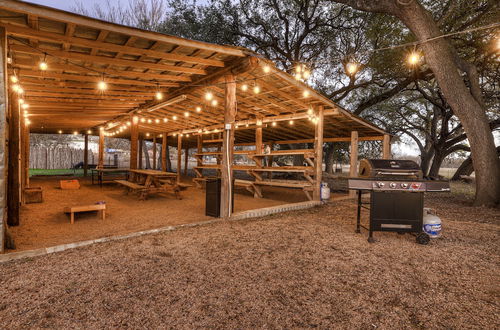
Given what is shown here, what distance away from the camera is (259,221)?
5.50 m

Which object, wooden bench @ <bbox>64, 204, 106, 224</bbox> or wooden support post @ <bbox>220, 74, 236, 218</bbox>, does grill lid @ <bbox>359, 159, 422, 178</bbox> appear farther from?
wooden bench @ <bbox>64, 204, 106, 224</bbox>

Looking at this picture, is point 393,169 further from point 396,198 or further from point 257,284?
point 257,284

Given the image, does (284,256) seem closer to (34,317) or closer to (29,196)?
(34,317)

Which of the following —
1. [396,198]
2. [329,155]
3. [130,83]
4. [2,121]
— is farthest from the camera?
[329,155]

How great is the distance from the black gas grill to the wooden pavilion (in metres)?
2.91

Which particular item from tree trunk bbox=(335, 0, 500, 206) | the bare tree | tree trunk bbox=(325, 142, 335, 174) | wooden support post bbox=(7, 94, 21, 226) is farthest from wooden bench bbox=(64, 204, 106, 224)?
tree trunk bbox=(325, 142, 335, 174)

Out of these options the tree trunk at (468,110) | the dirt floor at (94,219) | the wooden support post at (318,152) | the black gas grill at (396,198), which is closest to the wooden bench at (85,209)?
the dirt floor at (94,219)

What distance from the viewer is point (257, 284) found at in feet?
8.59

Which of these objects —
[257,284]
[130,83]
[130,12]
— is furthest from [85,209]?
[130,12]

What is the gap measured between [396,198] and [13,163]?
6383 mm

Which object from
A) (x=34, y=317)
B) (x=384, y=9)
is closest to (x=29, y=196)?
(x=34, y=317)

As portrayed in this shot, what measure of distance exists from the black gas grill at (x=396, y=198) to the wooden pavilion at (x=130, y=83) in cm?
291

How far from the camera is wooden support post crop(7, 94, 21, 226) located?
4137 millimetres

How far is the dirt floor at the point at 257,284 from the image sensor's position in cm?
205
